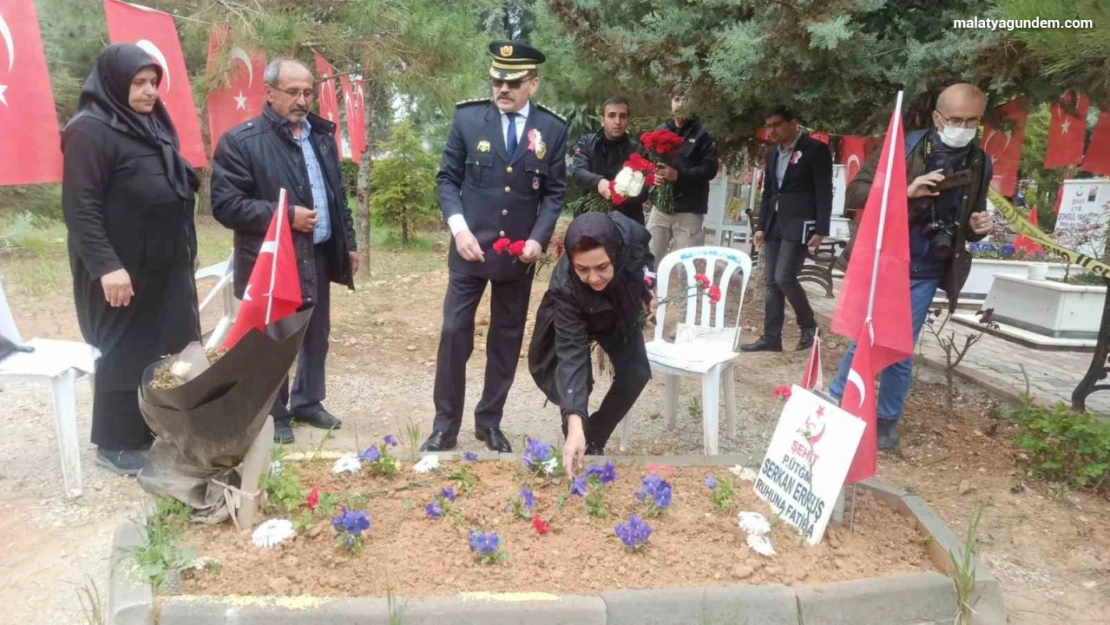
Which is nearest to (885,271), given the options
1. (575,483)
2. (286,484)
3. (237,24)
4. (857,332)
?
(857,332)

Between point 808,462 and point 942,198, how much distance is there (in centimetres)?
173

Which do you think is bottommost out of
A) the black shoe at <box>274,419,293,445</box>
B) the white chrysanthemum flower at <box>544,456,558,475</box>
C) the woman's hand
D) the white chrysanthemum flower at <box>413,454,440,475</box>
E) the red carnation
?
the black shoe at <box>274,419,293,445</box>

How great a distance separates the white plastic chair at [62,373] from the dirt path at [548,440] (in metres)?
0.18

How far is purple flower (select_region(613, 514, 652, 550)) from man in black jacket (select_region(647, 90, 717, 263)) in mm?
3357

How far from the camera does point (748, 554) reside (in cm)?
246

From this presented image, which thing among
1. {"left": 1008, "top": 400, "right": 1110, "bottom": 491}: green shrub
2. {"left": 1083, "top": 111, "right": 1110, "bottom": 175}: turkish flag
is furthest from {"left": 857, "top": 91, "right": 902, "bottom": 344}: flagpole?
{"left": 1083, "top": 111, "right": 1110, "bottom": 175}: turkish flag

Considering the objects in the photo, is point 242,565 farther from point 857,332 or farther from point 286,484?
point 857,332

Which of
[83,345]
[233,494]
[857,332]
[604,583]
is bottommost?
[604,583]

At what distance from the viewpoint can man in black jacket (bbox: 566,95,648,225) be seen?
5.23 m

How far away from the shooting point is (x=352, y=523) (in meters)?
2.31

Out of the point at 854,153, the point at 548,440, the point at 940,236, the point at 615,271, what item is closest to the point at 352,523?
the point at 615,271

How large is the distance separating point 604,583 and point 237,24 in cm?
503

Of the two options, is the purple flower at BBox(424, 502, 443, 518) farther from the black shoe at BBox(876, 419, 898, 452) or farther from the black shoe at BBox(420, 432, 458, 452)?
the black shoe at BBox(876, 419, 898, 452)

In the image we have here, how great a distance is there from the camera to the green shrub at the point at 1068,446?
10.9ft
